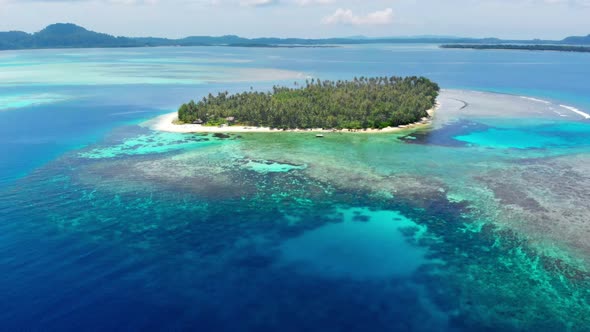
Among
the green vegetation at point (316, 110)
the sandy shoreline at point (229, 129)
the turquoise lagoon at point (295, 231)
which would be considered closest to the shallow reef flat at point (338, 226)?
the turquoise lagoon at point (295, 231)

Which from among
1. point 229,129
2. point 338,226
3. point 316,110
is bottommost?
point 338,226

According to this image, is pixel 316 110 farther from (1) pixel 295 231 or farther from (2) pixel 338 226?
(1) pixel 295 231

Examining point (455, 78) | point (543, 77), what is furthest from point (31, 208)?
point (543, 77)

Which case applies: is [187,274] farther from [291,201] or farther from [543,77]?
[543,77]

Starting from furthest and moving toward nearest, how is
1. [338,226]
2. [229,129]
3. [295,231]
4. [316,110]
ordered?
[316,110], [229,129], [338,226], [295,231]

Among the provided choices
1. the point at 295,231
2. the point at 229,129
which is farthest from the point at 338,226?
the point at 229,129
